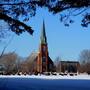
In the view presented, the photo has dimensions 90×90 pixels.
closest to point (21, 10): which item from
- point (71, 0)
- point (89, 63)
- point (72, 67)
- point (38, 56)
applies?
point (71, 0)

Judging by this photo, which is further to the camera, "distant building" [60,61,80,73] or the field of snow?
"distant building" [60,61,80,73]

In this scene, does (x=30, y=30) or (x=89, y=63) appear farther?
(x=89, y=63)

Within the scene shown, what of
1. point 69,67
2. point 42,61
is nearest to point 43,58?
point 42,61

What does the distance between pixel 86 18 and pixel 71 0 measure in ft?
2.28

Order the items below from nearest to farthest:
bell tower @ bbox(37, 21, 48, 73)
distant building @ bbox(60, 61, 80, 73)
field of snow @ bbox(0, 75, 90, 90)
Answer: field of snow @ bbox(0, 75, 90, 90) → distant building @ bbox(60, 61, 80, 73) → bell tower @ bbox(37, 21, 48, 73)

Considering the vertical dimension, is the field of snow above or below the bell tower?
below

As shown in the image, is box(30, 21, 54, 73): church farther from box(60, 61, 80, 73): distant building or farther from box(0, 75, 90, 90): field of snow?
box(0, 75, 90, 90): field of snow

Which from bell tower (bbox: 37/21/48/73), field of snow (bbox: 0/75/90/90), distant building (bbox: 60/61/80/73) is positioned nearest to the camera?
field of snow (bbox: 0/75/90/90)

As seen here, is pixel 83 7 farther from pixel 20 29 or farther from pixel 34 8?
pixel 20 29

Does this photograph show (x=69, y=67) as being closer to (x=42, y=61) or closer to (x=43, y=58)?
(x=42, y=61)

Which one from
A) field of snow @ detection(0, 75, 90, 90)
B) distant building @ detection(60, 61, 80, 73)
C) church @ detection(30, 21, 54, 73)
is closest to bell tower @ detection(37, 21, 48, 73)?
church @ detection(30, 21, 54, 73)

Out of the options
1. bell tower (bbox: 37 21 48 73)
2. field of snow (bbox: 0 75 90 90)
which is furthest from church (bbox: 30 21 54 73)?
field of snow (bbox: 0 75 90 90)

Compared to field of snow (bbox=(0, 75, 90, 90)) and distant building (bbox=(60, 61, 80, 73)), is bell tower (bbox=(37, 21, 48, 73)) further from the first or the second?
field of snow (bbox=(0, 75, 90, 90))

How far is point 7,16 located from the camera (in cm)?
1055
